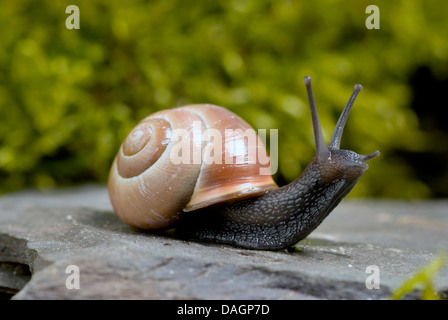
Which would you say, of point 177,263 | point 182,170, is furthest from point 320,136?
point 177,263

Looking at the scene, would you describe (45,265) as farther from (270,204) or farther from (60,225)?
(270,204)

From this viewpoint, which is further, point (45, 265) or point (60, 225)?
point (60, 225)

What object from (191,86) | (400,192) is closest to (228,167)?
(191,86)

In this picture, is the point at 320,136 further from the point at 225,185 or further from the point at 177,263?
the point at 177,263

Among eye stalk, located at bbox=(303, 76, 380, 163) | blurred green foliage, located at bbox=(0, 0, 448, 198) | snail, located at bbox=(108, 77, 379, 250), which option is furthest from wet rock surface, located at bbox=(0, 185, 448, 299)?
blurred green foliage, located at bbox=(0, 0, 448, 198)

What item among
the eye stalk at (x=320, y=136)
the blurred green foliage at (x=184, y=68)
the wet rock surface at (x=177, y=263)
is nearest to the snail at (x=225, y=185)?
the eye stalk at (x=320, y=136)

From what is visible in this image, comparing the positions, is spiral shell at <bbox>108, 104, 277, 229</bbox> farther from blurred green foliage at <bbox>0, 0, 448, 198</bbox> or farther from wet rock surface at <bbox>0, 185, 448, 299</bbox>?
blurred green foliage at <bbox>0, 0, 448, 198</bbox>

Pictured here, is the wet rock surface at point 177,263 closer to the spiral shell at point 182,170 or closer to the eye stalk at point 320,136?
the spiral shell at point 182,170
